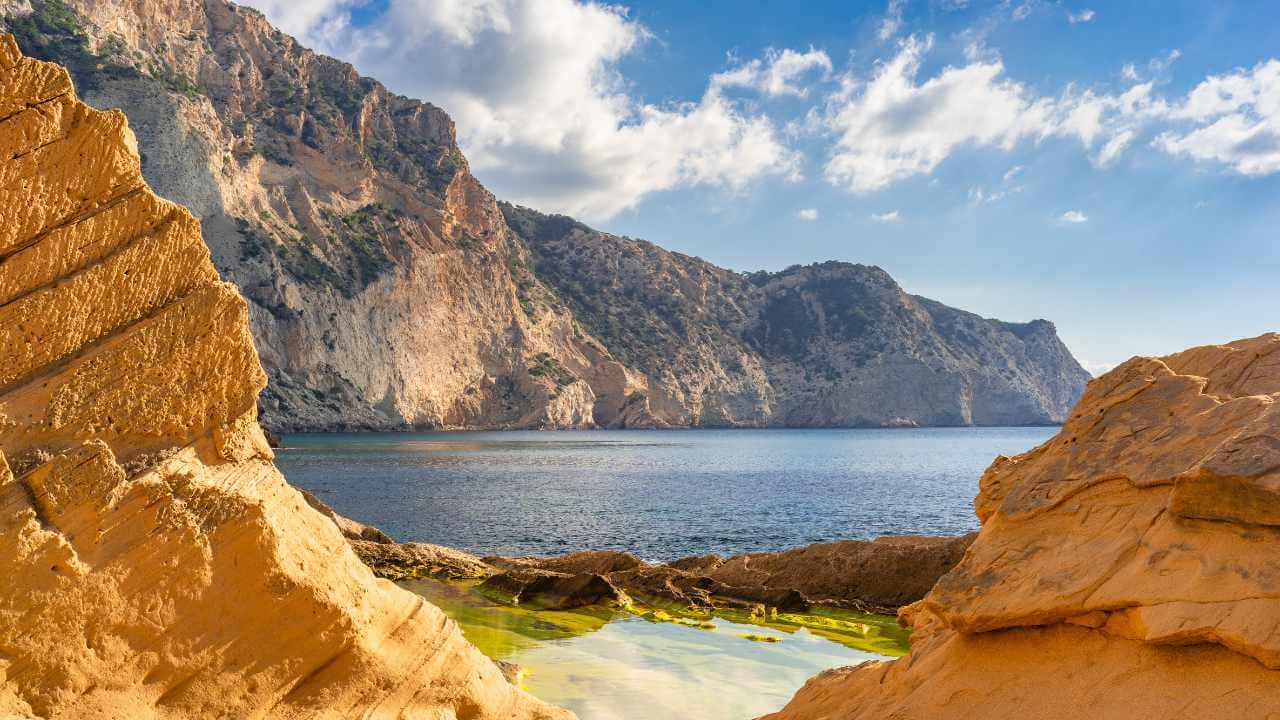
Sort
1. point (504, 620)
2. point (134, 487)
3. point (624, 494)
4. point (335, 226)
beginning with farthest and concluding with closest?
point (335, 226) < point (624, 494) < point (504, 620) < point (134, 487)

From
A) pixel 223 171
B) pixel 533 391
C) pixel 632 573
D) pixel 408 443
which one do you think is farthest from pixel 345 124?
pixel 632 573

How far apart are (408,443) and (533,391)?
4929 centimetres

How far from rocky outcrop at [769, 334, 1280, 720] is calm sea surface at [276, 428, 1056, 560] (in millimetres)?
27405

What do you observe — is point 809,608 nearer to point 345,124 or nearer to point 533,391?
point 533,391

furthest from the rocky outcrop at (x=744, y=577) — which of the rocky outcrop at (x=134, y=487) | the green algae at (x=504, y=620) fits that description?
the rocky outcrop at (x=134, y=487)

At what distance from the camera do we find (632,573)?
72.3ft

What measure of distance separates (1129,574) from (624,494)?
173 feet

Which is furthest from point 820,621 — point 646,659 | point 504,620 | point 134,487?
point 134,487

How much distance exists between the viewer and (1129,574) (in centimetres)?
594

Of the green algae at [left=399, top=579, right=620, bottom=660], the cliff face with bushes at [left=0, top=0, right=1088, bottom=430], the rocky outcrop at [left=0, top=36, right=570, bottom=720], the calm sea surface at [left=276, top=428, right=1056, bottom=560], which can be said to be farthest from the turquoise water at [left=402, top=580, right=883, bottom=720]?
the cliff face with bushes at [left=0, top=0, right=1088, bottom=430]

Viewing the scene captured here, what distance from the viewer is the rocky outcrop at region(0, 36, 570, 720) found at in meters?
5.59

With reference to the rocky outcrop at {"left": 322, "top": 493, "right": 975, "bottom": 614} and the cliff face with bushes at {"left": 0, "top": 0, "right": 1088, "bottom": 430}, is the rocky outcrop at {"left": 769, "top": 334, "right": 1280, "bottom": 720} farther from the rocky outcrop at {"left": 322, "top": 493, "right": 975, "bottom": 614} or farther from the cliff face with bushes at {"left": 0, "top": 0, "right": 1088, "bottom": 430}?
the cliff face with bushes at {"left": 0, "top": 0, "right": 1088, "bottom": 430}

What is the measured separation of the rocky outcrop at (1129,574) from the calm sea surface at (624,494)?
27.4m

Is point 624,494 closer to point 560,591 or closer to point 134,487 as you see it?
point 560,591
